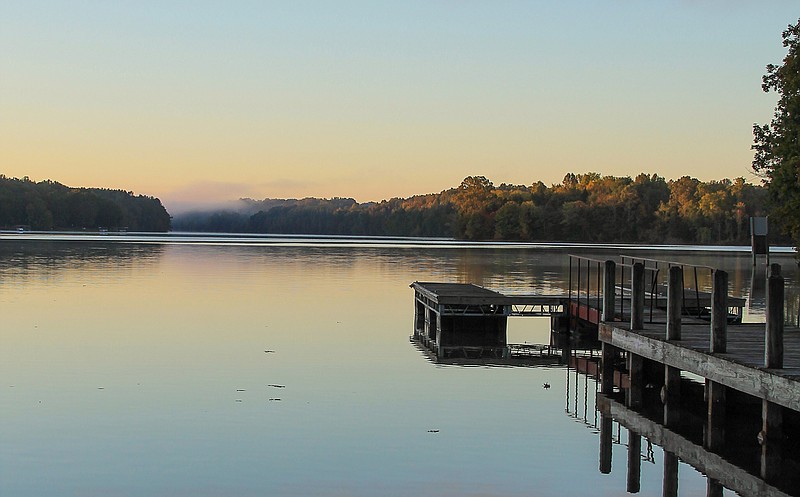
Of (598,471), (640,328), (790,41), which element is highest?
(790,41)

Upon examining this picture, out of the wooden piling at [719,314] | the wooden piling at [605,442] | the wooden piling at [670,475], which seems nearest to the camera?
the wooden piling at [670,475]

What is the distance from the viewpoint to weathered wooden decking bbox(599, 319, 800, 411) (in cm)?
1152

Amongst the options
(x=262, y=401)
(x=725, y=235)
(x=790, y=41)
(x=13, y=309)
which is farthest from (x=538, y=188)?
(x=262, y=401)

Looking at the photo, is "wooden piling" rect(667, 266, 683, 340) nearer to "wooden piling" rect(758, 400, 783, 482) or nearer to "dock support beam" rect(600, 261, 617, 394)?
"dock support beam" rect(600, 261, 617, 394)

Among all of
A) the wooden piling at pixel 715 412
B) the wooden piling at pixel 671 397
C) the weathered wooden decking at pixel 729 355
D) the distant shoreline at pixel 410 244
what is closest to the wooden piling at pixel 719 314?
the weathered wooden decking at pixel 729 355

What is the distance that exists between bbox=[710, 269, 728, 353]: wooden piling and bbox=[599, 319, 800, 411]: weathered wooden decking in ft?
0.41

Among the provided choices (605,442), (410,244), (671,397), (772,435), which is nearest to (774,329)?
(772,435)

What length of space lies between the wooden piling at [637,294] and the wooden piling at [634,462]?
296 cm

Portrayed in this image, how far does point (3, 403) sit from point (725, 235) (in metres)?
134

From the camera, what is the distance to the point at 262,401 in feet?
50.7

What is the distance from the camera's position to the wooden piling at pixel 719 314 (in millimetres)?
13336

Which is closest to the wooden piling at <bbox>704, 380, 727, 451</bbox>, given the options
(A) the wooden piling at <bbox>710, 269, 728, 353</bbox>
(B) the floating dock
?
(A) the wooden piling at <bbox>710, 269, 728, 353</bbox>

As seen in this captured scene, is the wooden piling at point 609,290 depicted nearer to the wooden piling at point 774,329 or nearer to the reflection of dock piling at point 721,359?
the reflection of dock piling at point 721,359

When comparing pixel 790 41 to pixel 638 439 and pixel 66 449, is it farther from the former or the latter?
pixel 66 449
